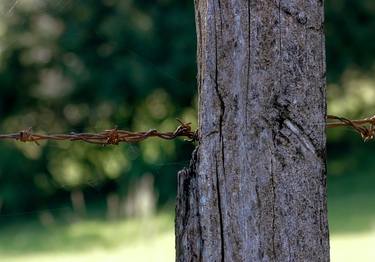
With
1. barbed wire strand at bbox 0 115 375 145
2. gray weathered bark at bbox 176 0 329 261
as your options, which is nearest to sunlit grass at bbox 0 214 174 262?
barbed wire strand at bbox 0 115 375 145

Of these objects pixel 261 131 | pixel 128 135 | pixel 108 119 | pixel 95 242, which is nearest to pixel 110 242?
pixel 95 242

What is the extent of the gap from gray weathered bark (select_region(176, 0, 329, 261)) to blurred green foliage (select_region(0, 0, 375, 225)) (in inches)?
322

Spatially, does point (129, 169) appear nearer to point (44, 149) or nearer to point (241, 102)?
point (44, 149)

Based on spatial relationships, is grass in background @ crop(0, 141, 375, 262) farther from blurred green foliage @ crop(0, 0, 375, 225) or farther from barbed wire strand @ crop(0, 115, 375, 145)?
barbed wire strand @ crop(0, 115, 375, 145)

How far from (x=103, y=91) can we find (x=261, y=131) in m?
10.5

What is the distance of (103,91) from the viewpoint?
12.7 m

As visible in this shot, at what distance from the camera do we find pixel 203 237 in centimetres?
231

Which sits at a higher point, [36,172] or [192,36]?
[192,36]

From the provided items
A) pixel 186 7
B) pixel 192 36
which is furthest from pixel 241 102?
pixel 186 7

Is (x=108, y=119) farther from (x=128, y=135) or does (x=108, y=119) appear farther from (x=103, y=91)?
(x=128, y=135)

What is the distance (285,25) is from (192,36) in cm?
946

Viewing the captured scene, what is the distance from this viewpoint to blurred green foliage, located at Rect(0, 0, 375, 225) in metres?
11.4

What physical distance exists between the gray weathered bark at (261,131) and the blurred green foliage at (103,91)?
26.9 feet

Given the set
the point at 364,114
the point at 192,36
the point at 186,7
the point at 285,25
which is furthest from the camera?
the point at 364,114
